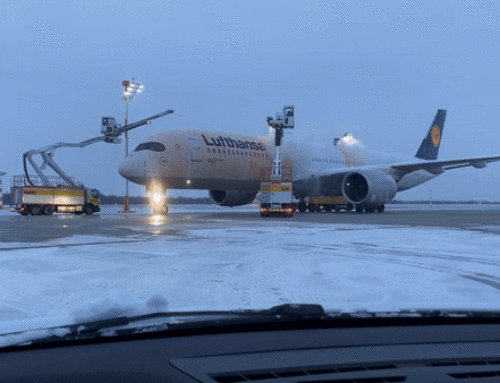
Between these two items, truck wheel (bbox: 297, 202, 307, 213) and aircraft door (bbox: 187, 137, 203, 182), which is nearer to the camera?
aircraft door (bbox: 187, 137, 203, 182)

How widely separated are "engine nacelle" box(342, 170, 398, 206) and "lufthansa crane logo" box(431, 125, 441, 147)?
34.8 feet

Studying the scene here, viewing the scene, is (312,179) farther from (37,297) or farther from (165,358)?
(165,358)

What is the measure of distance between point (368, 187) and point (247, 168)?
17.0 ft

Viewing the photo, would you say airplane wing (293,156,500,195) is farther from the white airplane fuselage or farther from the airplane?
the white airplane fuselage

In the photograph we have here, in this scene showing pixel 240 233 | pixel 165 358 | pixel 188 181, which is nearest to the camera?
pixel 165 358

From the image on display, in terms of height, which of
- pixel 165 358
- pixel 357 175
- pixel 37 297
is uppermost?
pixel 357 175

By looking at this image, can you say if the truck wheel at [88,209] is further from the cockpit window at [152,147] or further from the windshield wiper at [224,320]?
the windshield wiper at [224,320]

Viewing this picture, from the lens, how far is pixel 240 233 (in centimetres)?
1066

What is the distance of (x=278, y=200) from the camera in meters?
20.0

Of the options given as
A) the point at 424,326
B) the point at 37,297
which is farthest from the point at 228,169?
the point at 424,326

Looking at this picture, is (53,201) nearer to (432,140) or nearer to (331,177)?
(331,177)

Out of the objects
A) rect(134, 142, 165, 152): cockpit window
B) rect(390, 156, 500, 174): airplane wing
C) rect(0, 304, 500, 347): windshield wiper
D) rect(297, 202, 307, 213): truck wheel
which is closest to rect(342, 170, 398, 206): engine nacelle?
rect(390, 156, 500, 174): airplane wing

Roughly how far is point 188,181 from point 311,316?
60.2 feet

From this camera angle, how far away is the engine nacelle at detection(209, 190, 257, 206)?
78.8ft
